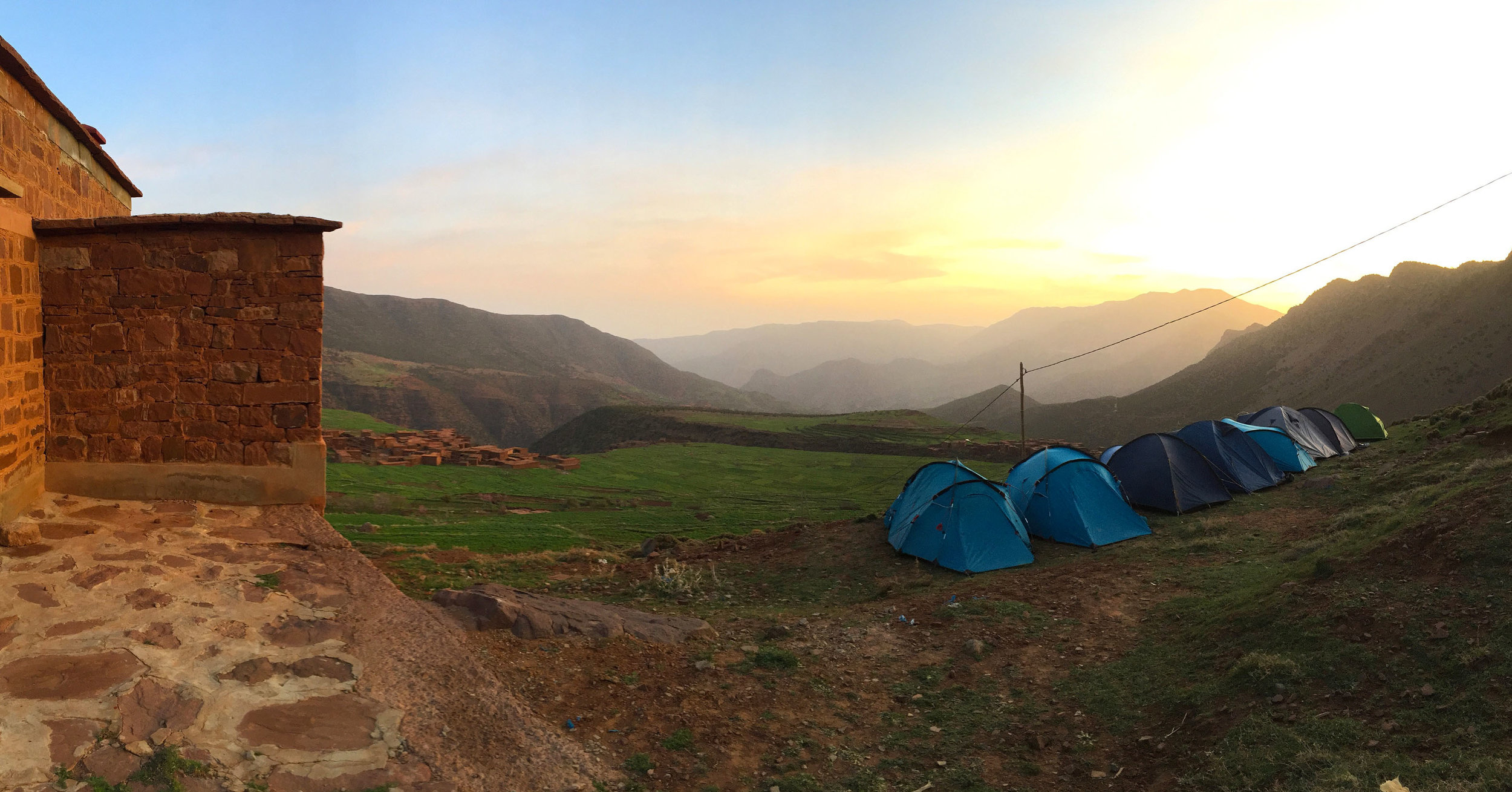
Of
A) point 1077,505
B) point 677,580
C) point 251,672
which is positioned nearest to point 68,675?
point 251,672

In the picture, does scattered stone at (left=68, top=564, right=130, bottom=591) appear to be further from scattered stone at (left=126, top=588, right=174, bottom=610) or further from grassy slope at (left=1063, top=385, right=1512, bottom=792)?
grassy slope at (left=1063, top=385, right=1512, bottom=792)

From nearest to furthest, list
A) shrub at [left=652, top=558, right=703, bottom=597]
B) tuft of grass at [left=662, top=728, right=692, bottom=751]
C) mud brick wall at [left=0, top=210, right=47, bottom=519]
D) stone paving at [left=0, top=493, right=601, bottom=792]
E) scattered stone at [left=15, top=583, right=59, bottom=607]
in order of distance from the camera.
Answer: stone paving at [left=0, top=493, right=601, bottom=792]
scattered stone at [left=15, top=583, right=59, bottom=607]
tuft of grass at [left=662, top=728, right=692, bottom=751]
mud brick wall at [left=0, top=210, right=47, bottom=519]
shrub at [left=652, top=558, right=703, bottom=597]

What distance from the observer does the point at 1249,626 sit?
723 cm

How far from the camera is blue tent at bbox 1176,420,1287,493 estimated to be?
1623 cm

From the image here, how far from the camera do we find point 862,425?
→ 55.3 metres

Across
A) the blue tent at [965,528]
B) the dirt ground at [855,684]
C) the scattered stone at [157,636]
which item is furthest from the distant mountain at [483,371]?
the scattered stone at [157,636]

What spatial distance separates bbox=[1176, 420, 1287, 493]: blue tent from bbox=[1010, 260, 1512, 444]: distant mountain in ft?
111

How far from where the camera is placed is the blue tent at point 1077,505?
45.2ft

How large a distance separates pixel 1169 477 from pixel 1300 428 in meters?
8.36

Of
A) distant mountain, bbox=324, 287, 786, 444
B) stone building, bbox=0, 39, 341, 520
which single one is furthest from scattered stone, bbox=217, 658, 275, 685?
distant mountain, bbox=324, 287, 786, 444

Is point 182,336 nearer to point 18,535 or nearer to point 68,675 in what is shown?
point 18,535

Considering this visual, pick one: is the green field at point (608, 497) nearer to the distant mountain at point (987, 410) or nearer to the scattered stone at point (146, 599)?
the scattered stone at point (146, 599)

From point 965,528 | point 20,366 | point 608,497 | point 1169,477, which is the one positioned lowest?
point 608,497

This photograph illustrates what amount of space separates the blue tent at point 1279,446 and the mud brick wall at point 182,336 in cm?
2019
